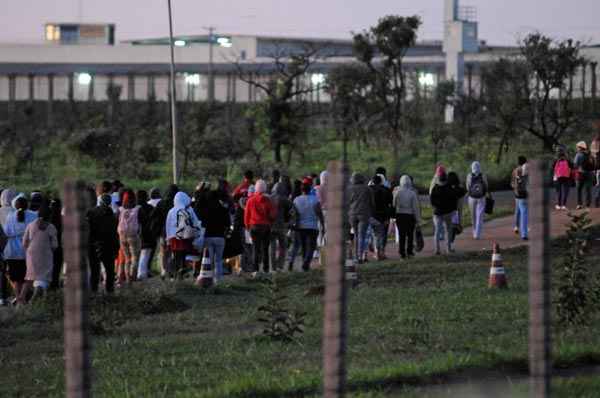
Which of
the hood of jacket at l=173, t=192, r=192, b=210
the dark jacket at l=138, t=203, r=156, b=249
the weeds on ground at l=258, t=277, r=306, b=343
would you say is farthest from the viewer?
the dark jacket at l=138, t=203, r=156, b=249

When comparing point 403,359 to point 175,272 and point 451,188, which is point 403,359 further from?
point 451,188

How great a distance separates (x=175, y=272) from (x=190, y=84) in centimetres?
7425

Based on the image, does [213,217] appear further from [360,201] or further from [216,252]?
[360,201]

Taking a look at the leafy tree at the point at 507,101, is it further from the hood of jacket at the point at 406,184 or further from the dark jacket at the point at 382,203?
the hood of jacket at the point at 406,184

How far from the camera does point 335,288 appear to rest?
5.93m

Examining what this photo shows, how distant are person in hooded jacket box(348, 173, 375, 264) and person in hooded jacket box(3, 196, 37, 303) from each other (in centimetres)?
578

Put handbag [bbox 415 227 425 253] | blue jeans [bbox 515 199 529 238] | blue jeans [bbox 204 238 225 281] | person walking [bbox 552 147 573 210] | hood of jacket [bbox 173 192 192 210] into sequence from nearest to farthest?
hood of jacket [bbox 173 192 192 210], blue jeans [bbox 204 238 225 281], handbag [bbox 415 227 425 253], blue jeans [bbox 515 199 529 238], person walking [bbox 552 147 573 210]

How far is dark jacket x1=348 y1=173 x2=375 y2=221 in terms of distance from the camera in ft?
76.3

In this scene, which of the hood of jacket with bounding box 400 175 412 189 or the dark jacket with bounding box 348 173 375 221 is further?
the hood of jacket with bounding box 400 175 412 189

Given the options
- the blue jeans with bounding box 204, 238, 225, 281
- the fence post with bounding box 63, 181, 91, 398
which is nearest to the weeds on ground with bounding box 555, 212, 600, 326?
the fence post with bounding box 63, 181, 91, 398

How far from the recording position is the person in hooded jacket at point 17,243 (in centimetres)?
1927

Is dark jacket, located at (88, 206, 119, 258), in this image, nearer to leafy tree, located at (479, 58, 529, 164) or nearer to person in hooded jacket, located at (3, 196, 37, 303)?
person in hooded jacket, located at (3, 196, 37, 303)

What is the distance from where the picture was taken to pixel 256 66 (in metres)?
93.2

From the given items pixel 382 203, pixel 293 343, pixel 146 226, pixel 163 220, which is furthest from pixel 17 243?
pixel 382 203
